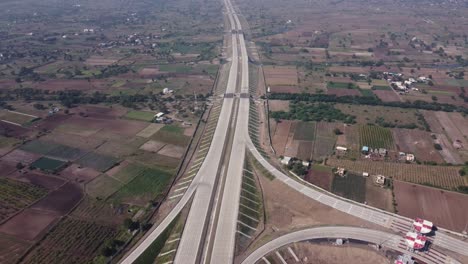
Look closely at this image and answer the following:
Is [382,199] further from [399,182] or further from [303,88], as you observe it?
[303,88]

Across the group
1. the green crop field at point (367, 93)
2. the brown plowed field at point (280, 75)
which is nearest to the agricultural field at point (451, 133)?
the green crop field at point (367, 93)

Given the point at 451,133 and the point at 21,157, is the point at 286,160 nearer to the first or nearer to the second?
the point at 451,133

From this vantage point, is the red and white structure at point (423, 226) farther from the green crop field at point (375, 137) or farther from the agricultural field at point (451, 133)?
the green crop field at point (375, 137)

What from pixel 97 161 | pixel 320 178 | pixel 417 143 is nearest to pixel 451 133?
pixel 417 143

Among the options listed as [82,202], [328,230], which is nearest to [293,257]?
[328,230]

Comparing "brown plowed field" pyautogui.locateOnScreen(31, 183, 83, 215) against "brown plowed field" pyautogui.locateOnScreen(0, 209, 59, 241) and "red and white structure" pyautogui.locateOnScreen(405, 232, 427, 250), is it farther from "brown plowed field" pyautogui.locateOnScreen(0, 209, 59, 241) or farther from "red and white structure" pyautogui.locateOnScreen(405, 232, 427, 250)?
"red and white structure" pyautogui.locateOnScreen(405, 232, 427, 250)

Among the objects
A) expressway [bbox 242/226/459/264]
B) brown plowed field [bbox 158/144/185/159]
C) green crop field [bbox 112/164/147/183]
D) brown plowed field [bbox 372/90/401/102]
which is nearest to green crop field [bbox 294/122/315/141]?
brown plowed field [bbox 158/144/185/159]
